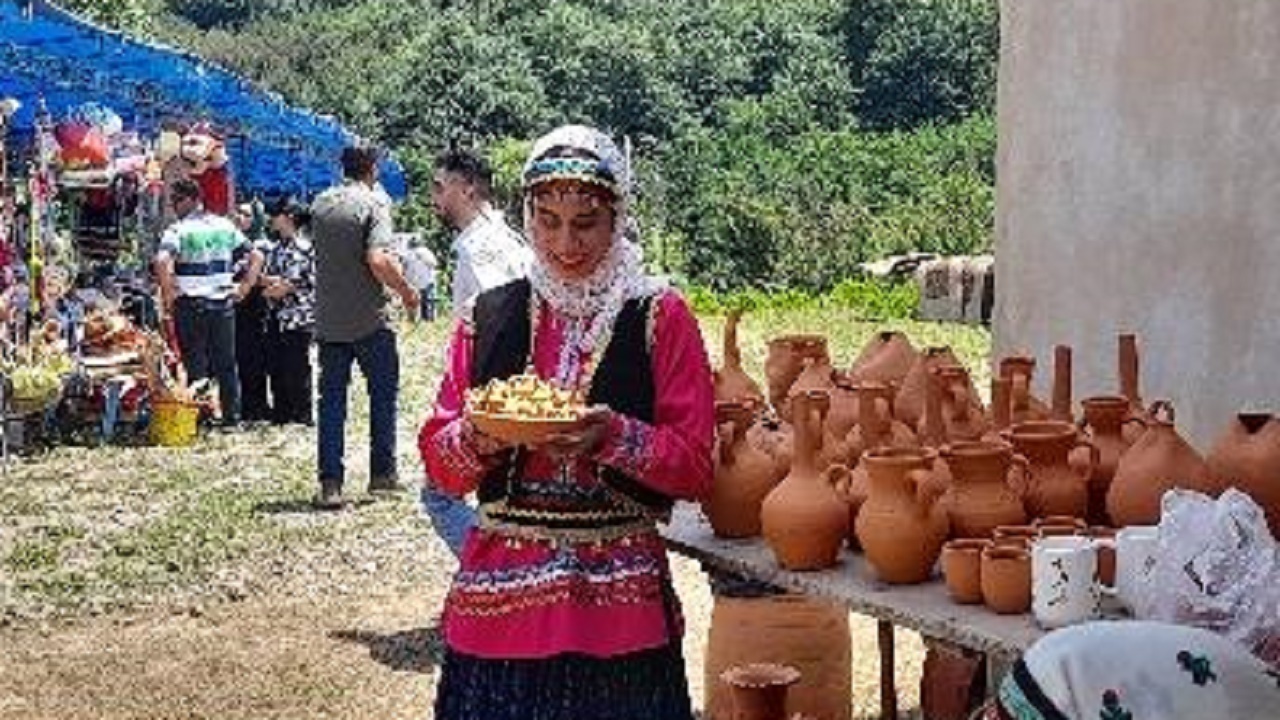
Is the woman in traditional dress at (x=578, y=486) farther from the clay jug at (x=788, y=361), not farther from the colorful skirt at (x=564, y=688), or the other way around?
the clay jug at (x=788, y=361)

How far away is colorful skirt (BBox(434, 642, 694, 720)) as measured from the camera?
3291mm

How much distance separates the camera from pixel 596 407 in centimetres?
320

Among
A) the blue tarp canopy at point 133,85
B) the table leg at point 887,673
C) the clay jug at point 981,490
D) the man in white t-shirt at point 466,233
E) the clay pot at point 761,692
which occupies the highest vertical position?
Answer: the blue tarp canopy at point 133,85

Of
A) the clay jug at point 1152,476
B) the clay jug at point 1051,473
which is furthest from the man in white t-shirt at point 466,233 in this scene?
the clay jug at point 1152,476

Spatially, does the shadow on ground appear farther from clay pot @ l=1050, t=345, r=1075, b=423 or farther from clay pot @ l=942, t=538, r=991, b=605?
clay pot @ l=942, t=538, r=991, b=605

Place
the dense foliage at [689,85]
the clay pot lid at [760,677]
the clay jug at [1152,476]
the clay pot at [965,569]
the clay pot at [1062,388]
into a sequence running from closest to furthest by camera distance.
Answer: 1. the clay pot at [965,569]
2. the clay jug at [1152,476]
3. the clay pot lid at [760,677]
4. the clay pot at [1062,388]
5. the dense foliage at [689,85]

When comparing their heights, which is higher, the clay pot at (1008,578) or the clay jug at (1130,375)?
the clay jug at (1130,375)

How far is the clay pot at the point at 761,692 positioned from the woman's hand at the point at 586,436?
0.56 meters

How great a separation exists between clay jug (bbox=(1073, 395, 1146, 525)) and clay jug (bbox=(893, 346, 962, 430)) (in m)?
0.34

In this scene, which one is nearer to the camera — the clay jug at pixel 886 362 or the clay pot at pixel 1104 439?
the clay pot at pixel 1104 439

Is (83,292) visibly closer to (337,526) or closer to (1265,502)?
(337,526)

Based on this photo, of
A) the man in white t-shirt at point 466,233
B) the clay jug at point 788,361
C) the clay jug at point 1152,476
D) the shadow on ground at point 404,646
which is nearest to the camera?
the clay jug at point 1152,476

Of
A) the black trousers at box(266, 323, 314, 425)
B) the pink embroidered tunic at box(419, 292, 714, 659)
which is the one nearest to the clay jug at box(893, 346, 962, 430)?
the pink embroidered tunic at box(419, 292, 714, 659)

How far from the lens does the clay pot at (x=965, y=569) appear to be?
321 cm
